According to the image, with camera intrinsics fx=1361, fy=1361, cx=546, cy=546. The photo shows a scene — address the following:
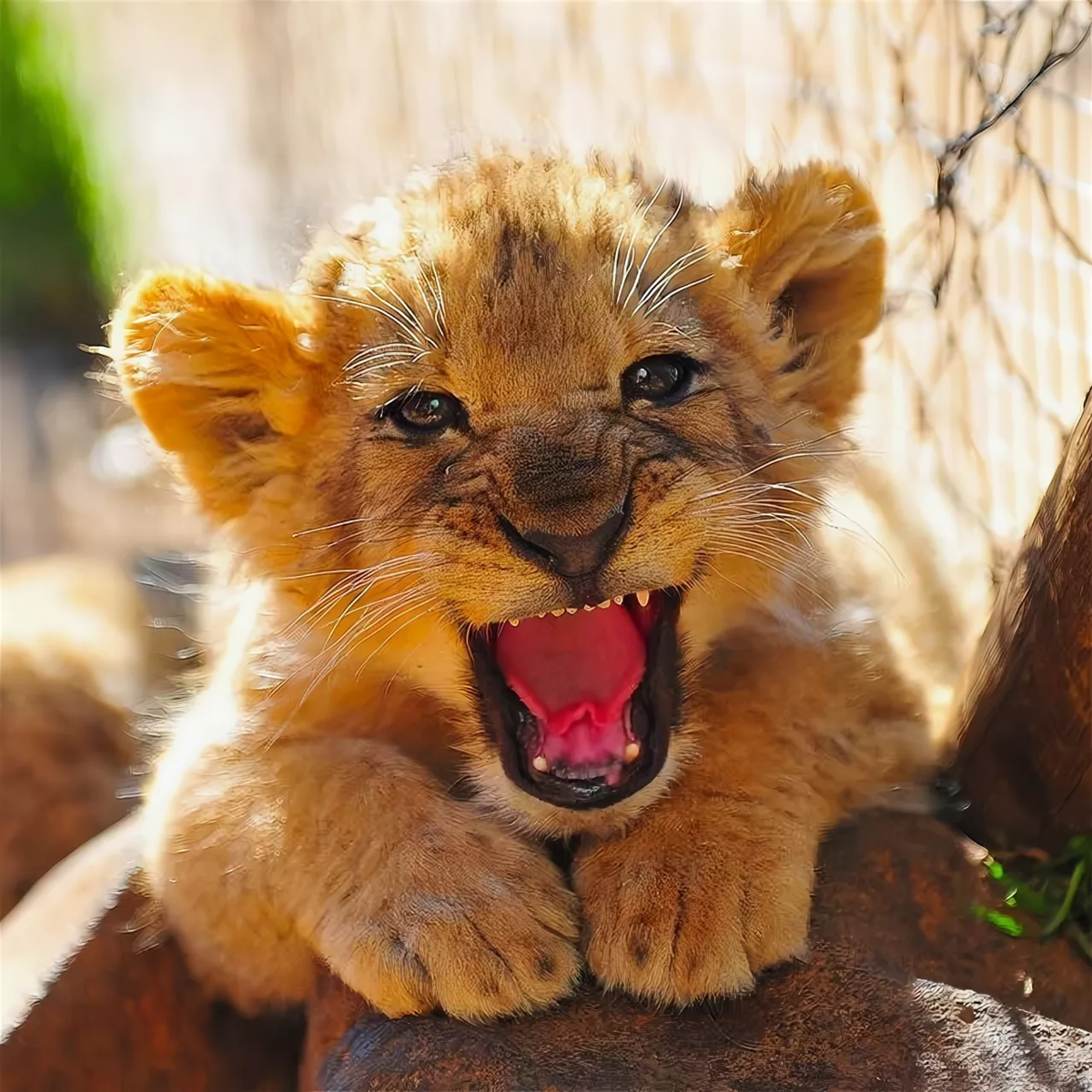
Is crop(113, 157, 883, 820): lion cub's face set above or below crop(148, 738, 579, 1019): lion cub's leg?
above

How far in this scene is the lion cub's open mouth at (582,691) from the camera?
2.06m

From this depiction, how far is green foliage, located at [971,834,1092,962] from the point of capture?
2199mm

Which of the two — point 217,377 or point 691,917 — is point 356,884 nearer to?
point 691,917

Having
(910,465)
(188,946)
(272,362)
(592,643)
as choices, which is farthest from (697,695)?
(910,465)

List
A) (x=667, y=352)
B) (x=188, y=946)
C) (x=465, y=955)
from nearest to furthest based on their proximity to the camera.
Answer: (x=465, y=955) → (x=667, y=352) → (x=188, y=946)

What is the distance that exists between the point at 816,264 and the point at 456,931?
1246 mm

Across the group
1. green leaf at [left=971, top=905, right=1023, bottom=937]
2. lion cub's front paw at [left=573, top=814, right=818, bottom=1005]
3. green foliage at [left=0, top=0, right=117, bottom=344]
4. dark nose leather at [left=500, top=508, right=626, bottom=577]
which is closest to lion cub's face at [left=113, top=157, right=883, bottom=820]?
dark nose leather at [left=500, top=508, right=626, bottom=577]

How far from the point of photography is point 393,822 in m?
2.14

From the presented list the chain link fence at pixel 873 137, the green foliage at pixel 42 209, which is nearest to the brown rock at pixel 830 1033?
the chain link fence at pixel 873 137

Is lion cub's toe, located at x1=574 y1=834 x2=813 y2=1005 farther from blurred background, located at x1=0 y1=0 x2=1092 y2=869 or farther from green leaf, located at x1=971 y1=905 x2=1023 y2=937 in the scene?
blurred background, located at x1=0 y1=0 x2=1092 y2=869

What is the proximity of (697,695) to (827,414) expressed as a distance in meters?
0.54

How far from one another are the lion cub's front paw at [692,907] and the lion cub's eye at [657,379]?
662mm

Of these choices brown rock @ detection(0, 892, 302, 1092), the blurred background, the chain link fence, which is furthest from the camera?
the blurred background

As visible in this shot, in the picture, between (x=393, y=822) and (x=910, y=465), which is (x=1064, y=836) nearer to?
(x=393, y=822)
